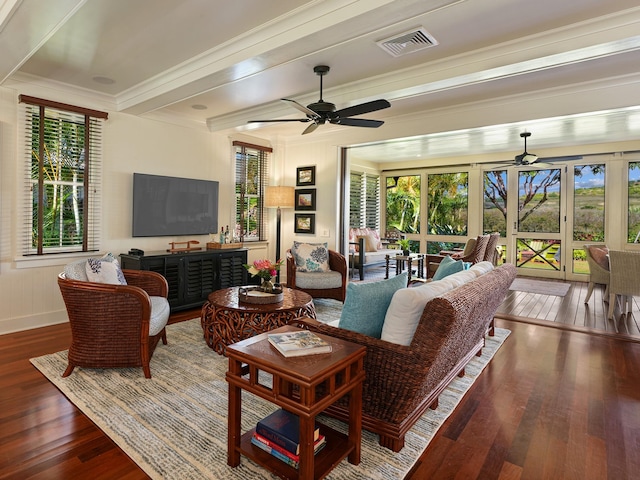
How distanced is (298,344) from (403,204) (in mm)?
8486

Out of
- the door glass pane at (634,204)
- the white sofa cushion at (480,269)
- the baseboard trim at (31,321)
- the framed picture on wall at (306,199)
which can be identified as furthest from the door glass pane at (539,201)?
the baseboard trim at (31,321)

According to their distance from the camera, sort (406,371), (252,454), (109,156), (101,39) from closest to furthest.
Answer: (252,454)
(406,371)
(101,39)
(109,156)

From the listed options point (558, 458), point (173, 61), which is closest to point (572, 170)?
point (558, 458)

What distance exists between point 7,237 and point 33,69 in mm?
1749

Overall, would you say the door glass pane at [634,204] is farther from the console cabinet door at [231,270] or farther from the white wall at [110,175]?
the white wall at [110,175]

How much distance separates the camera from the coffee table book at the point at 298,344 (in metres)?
1.71

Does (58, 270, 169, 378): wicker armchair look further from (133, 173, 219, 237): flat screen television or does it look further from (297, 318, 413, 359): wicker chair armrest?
(133, 173, 219, 237): flat screen television

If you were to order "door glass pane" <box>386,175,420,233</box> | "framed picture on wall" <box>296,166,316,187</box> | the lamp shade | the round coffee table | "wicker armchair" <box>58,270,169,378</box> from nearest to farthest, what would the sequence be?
1. "wicker armchair" <box>58,270,169,378</box>
2. the round coffee table
3. the lamp shade
4. "framed picture on wall" <box>296,166,316,187</box>
5. "door glass pane" <box>386,175,420,233</box>

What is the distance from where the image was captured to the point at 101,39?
302 centimetres

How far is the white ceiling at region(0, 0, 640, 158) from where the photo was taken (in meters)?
2.46

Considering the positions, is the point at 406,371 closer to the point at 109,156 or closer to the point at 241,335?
the point at 241,335

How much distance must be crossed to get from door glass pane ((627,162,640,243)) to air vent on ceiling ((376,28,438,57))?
641 centimetres

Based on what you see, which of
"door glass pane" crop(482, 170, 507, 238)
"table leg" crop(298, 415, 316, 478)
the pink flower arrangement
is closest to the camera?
"table leg" crop(298, 415, 316, 478)

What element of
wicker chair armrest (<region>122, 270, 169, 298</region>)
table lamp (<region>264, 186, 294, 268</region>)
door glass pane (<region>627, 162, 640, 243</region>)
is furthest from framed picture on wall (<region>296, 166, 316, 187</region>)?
door glass pane (<region>627, 162, 640, 243</region>)
